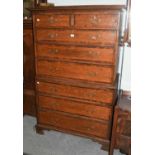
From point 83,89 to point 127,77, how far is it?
67 centimetres

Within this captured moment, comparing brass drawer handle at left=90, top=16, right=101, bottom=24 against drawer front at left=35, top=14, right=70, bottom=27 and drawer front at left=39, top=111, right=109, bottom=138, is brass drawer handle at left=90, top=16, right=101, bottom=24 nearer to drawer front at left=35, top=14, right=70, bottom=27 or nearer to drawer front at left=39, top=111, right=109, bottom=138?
drawer front at left=35, top=14, right=70, bottom=27

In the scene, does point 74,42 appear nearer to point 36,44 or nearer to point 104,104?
point 36,44

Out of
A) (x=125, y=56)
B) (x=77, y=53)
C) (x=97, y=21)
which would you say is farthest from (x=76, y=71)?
(x=125, y=56)

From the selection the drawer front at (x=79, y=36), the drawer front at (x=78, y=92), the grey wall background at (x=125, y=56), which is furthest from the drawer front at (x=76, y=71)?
the grey wall background at (x=125, y=56)

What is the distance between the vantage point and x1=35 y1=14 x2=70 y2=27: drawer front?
1800 mm

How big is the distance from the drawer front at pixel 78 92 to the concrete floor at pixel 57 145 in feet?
2.05

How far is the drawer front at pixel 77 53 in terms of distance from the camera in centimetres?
175

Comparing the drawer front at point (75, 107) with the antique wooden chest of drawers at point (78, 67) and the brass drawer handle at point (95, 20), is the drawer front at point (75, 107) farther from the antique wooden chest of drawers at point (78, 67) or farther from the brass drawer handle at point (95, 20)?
the brass drawer handle at point (95, 20)

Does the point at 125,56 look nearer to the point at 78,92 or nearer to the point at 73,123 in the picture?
the point at 78,92

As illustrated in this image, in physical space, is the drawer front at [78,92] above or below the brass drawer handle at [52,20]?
below

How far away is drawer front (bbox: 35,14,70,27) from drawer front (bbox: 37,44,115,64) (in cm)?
24

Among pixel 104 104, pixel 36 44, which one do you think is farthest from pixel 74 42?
pixel 104 104

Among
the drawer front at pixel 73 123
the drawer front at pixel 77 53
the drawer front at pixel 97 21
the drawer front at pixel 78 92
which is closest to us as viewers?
the drawer front at pixel 97 21

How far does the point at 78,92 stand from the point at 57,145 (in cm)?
74
